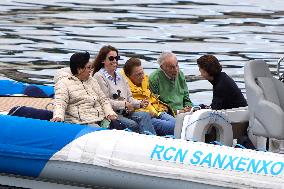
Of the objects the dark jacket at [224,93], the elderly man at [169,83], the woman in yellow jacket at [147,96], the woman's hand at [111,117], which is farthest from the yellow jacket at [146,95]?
the dark jacket at [224,93]

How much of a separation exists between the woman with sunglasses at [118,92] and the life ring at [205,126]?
3.09ft

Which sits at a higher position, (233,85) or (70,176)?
(233,85)

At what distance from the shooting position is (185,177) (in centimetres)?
1013

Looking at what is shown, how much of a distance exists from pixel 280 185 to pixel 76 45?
16.5 m

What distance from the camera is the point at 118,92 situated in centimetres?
1182

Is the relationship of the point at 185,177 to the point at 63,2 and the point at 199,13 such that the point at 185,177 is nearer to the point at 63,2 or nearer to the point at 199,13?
the point at 199,13

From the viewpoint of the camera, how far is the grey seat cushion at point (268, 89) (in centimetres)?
Answer: 1039

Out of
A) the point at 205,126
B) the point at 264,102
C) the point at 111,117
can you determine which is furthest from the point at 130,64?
the point at 264,102

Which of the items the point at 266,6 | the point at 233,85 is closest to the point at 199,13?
the point at 266,6

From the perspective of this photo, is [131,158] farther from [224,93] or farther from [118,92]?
[118,92]

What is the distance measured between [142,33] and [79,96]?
17.1m

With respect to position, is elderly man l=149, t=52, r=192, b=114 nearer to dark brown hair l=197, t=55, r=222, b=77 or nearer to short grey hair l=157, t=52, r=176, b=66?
short grey hair l=157, t=52, r=176, b=66

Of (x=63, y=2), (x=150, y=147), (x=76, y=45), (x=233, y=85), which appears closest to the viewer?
(x=150, y=147)

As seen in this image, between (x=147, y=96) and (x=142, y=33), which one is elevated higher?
(x=147, y=96)
